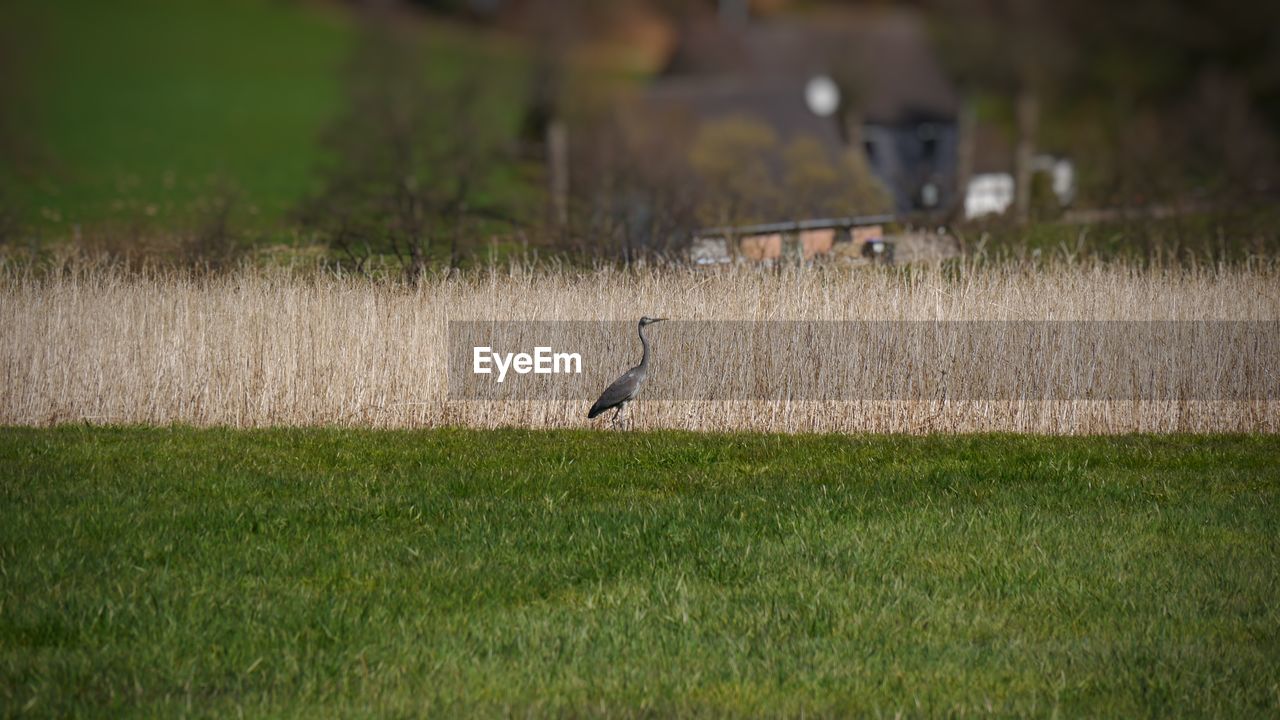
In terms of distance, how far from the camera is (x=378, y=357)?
461 inches

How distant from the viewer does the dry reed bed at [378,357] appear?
11.6 metres

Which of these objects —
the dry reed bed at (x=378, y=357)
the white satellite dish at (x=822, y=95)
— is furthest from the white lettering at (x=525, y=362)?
the white satellite dish at (x=822, y=95)

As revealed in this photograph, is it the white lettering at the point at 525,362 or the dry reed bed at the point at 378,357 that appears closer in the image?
the dry reed bed at the point at 378,357

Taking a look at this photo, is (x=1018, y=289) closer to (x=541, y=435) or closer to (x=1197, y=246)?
(x=541, y=435)

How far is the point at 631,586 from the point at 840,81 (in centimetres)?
3437

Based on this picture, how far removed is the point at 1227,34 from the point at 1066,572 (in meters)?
8.55

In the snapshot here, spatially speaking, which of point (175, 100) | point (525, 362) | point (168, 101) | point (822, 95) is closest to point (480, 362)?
point (525, 362)

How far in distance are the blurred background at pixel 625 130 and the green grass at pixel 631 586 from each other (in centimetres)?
560

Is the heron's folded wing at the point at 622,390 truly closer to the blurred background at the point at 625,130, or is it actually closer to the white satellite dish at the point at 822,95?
the blurred background at the point at 625,130

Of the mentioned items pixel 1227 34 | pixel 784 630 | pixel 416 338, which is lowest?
pixel 784 630

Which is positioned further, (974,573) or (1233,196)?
(1233,196)

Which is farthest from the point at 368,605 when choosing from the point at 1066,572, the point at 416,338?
the point at 416,338

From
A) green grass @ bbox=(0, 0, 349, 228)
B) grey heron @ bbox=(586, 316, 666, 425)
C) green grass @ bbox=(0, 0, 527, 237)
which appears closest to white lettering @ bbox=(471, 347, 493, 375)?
grey heron @ bbox=(586, 316, 666, 425)

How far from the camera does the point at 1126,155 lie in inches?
922
